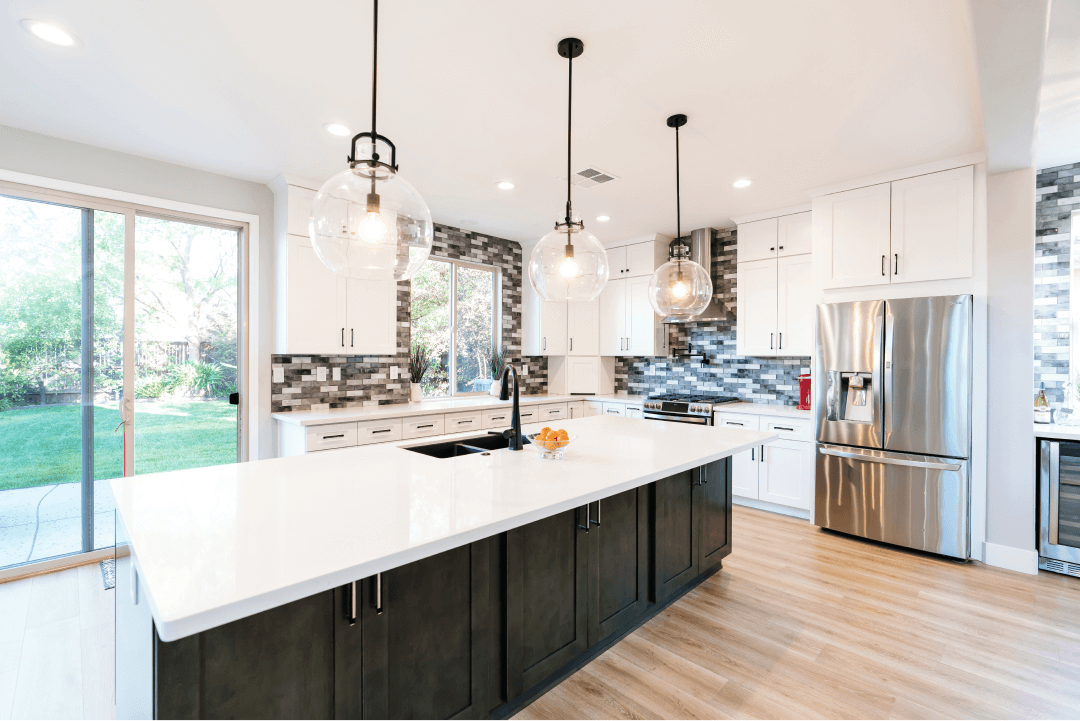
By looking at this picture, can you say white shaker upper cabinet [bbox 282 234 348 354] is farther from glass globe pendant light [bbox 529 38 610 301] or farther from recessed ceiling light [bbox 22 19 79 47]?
glass globe pendant light [bbox 529 38 610 301]

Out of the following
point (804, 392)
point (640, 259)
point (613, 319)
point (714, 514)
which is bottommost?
point (714, 514)

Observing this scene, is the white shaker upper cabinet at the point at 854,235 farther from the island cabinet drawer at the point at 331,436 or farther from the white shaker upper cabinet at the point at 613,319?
the island cabinet drawer at the point at 331,436

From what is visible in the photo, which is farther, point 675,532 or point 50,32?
point 675,532

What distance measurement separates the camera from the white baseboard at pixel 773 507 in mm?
4051

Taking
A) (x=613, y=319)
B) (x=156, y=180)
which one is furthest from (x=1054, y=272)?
(x=156, y=180)

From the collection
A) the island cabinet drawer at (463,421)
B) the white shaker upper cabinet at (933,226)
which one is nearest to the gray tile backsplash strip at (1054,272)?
the white shaker upper cabinet at (933,226)

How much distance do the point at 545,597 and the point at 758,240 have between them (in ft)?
12.4

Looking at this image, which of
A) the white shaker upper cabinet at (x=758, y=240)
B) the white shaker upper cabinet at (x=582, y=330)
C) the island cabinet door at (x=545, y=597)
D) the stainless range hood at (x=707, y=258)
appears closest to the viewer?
the island cabinet door at (x=545, y=597)

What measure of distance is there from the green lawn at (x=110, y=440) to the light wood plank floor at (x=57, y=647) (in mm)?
630

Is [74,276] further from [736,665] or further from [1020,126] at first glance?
[1020,126]

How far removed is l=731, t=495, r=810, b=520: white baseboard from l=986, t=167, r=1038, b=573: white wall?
3.76 feet

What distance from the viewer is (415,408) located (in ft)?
13.4

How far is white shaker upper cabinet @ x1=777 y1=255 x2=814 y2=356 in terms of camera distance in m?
4.17

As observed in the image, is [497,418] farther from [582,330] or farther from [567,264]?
[567,264]
